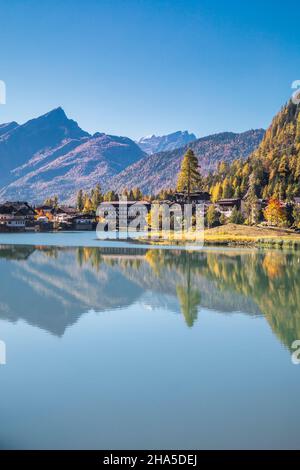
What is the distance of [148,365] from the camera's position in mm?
15164

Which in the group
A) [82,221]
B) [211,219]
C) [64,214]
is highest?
[64,214]

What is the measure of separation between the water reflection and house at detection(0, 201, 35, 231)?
243 ft

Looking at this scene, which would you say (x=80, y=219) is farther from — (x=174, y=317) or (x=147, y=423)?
(x=147, y=423)

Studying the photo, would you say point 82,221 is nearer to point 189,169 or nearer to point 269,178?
point 189,169

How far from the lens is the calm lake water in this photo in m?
10.5

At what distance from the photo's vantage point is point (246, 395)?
1260 cm

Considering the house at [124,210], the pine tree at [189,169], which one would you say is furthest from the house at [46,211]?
the pine tree at [189,169]

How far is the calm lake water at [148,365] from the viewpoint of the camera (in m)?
10.5

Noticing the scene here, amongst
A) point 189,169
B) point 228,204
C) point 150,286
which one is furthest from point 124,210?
point 150,286

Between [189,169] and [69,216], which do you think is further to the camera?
[69,216]

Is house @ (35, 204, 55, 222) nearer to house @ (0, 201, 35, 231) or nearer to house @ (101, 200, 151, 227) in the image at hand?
house @ (0, 201, 35, 231)

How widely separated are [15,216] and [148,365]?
4724 inches

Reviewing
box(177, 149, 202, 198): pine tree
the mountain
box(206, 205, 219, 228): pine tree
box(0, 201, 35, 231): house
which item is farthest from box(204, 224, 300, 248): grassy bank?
box(0, 201, 35, 231): house

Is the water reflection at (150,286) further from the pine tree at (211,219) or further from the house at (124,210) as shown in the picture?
the house at (124,210)
